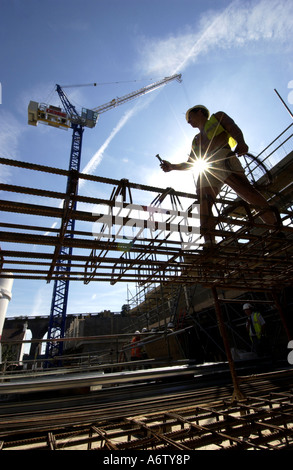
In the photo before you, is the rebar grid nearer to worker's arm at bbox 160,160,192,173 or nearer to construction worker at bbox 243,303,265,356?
worker's arm at bbox 160,160,192,173

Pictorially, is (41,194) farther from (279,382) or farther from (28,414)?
(279,382)

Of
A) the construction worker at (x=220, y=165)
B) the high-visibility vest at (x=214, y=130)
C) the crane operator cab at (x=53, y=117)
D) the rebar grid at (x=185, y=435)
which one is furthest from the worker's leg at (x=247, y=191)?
the crane operator cab at (x=53, y=117)

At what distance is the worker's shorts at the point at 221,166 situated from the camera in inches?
140

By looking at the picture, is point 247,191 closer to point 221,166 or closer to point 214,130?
point 221,166

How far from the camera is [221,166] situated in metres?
3.62

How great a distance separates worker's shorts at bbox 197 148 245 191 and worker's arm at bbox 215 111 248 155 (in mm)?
170

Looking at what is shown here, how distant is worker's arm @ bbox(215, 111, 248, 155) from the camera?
3.39 metres

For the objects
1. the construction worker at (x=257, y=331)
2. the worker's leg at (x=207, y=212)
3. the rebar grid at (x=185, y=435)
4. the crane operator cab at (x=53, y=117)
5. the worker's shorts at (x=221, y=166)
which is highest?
the crane operator cab at (x=53, y=117)

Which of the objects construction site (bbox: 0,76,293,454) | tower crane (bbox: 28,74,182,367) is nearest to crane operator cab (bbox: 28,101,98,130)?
tower crane (bbox: 28,74,182,367)

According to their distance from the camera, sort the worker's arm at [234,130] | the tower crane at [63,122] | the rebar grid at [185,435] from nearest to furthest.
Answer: the rebar grid at [185,435], the worker's arm at [234,130], the tower crane at [63,122]

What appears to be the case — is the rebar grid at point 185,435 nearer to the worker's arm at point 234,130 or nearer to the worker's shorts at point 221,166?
the worker's shorts at point 221,166

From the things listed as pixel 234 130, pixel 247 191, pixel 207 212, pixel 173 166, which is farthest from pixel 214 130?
pixel 207 212
